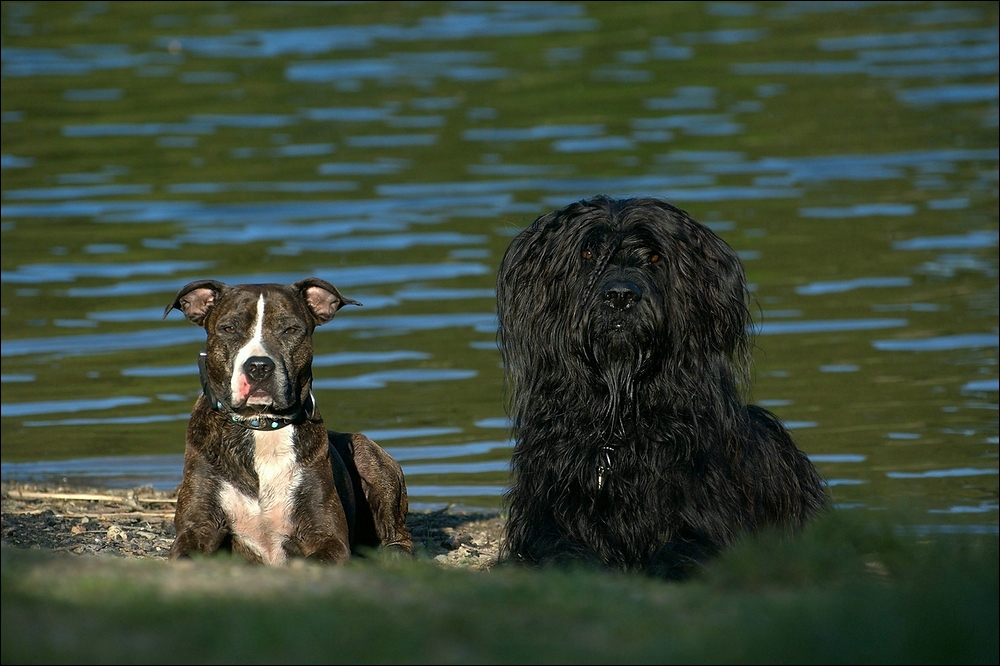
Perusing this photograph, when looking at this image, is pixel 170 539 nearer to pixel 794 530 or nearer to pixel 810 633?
pixel 794 530

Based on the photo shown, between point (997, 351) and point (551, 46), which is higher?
point (551, 46)

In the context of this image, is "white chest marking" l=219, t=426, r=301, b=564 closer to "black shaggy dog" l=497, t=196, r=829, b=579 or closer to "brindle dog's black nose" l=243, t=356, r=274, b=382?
"brindle dog's black nose" l=243, t=356, r=274, b=382

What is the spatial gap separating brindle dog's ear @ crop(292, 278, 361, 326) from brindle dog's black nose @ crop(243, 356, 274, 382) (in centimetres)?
70

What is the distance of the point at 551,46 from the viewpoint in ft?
104

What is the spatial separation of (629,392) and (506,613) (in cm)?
271

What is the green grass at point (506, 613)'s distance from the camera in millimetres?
4168

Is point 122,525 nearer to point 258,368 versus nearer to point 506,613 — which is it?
point 258,368

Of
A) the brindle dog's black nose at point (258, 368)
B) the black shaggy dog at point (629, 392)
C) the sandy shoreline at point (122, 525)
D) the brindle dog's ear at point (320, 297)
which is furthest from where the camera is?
the sandy shoreline at point (122, 525)

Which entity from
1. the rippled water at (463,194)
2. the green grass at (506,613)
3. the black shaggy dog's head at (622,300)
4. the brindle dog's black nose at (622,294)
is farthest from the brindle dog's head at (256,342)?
the green grass at (506,613)

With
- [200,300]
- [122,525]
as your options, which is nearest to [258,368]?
[200,300]

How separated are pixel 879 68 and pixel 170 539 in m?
23.2

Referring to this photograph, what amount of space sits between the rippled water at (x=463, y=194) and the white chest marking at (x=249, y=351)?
4.23ft

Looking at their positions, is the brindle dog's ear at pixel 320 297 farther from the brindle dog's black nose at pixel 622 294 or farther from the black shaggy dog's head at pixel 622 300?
the brindle dog's black nose at pixel 622 294

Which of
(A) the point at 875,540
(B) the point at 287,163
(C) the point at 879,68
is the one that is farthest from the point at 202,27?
(A) the point at 875,540
